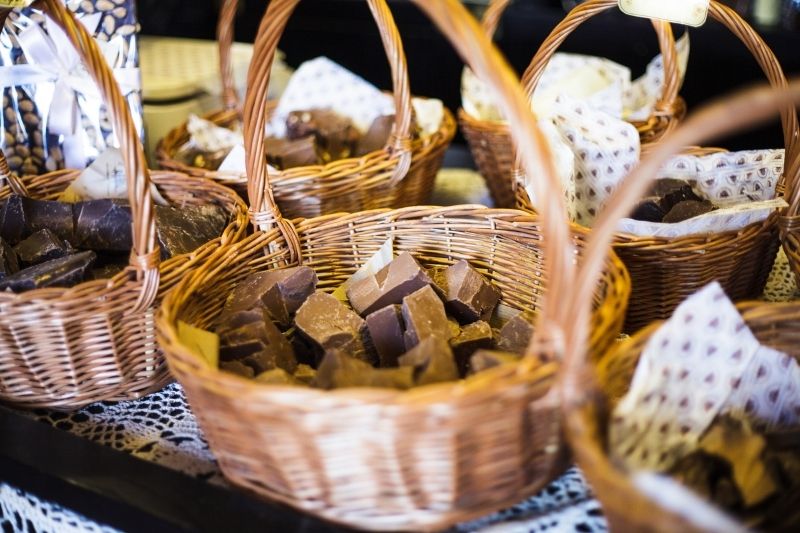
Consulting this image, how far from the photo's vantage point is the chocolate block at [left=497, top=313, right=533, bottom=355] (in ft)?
3.80

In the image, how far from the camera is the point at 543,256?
50.6 inches

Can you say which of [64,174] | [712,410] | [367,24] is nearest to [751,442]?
[712,410]

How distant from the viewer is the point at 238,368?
1110 millimetres

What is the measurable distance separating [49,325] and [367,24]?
273 centimetres

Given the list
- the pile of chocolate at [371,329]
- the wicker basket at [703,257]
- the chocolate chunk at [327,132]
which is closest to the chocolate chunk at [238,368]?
the pile of chocolate at [371,329]

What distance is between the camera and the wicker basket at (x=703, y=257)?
1.25 metres

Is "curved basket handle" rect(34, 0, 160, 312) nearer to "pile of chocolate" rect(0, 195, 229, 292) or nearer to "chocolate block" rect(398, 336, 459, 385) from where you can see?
"pile of chocolate" rect(0, 195, 229, 292)

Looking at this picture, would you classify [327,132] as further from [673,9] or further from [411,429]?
[411,429]

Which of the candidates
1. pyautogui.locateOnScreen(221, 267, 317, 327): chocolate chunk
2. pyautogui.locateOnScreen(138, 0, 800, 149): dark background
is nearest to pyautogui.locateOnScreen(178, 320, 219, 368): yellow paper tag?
pyautogui.locateOnScreen(221, 267, 317, 327): chocolate chunk

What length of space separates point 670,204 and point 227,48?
111cm

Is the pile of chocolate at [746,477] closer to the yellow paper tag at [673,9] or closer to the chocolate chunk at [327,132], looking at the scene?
the yellow paper tag at [673,9]

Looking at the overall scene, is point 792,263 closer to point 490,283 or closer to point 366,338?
point 490,283

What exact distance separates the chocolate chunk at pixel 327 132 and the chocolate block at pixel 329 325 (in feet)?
2.25

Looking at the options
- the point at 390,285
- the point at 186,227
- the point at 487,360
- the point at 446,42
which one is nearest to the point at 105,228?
the point at 186,227
